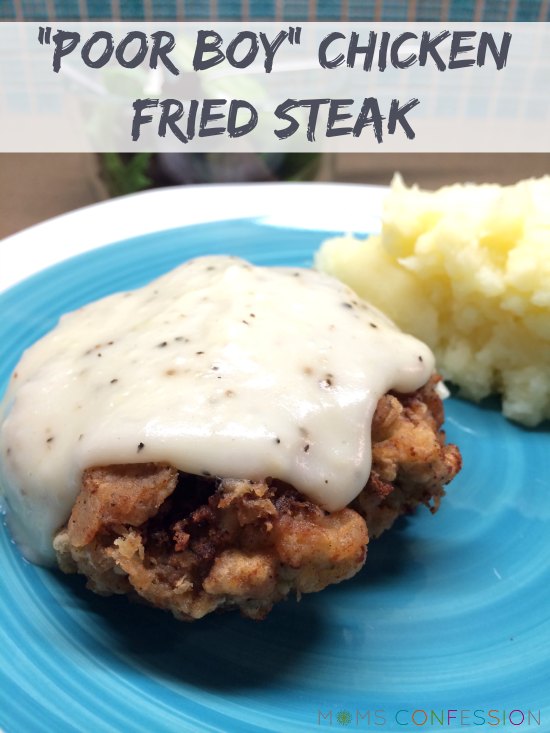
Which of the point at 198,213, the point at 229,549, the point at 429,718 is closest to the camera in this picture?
the point at 429,718

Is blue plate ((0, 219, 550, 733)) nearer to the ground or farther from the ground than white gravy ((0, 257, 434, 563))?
nearer to the ground

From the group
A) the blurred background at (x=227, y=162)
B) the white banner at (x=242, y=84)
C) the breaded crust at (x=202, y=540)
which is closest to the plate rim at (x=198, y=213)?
the white banner at (x=242, y=84)

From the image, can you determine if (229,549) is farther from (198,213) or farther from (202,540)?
(198,213)

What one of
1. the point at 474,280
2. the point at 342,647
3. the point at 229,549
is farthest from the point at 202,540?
the point at 474,280

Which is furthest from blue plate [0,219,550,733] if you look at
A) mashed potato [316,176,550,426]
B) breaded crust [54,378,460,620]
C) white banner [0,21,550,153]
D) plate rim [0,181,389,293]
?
white banner [0,21,550,153]

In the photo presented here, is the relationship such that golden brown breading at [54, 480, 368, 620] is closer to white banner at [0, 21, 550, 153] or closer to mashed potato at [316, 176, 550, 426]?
mashed potato at [316, 176, 550, 426]

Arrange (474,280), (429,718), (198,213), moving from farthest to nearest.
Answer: (198,213) < (474,280) < (429,718)

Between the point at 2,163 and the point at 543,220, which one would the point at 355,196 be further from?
the point at 2,163

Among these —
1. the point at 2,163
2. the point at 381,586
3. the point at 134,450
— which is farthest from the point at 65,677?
the point at 2,163
